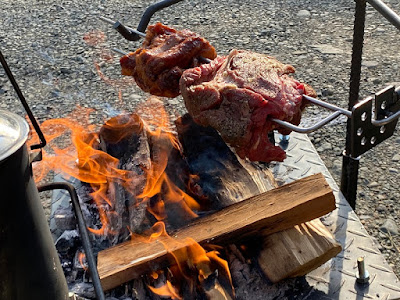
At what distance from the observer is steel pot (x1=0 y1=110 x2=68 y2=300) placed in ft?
5.45

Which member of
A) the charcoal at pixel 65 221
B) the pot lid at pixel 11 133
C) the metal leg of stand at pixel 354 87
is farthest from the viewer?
the charcoal at pixel 65 221

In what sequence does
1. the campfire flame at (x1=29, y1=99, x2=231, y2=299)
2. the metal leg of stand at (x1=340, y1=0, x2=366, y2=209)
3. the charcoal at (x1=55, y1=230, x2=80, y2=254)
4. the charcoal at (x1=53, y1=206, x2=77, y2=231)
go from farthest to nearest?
the charcoal at (x1=53, y1=206, x2=77, y2=231), the charcoal at (x1=55, y1=230, x2=80, y2=254), the metal leg of stand at (x1=340, y1=0, x2=366, y2=209), the campfire flame at (x1=29, y1=99, x2=231, y2=299)

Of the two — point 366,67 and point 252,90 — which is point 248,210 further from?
point 366,67

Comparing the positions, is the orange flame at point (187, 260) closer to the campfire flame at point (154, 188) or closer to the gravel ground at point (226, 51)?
the campfire flame at point (154, 188)

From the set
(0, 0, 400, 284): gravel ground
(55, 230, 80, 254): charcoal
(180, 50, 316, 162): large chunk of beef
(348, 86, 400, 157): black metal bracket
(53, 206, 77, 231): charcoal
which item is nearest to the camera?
(348, 86, 400, 157): black metal bracket

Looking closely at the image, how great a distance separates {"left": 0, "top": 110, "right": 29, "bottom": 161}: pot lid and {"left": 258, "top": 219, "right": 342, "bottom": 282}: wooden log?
1212mm

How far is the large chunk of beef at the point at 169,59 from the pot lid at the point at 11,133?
1026mm

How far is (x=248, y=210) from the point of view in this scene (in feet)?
7.81

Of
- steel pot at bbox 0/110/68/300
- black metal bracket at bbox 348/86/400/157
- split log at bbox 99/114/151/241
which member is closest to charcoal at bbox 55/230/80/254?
split log at bbox 99/114/151/241

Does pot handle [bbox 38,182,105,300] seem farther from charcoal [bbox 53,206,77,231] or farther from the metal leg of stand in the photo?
the metal leg of stand

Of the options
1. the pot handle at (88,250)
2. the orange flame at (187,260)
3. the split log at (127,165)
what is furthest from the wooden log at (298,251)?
the pot handle at (88,250)

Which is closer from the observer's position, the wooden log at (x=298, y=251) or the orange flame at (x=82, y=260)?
the wooden log at (x=298, y=251)

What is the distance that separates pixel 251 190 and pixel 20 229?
1.23m

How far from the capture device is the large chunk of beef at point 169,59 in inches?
104
